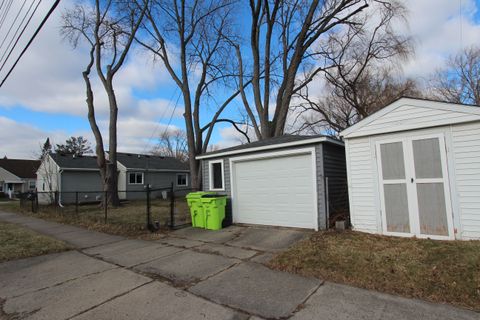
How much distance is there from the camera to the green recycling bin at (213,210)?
8820 millimetres

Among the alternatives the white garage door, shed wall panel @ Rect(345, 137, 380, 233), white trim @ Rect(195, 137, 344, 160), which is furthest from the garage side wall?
shed wall panel @ Rect(345, 137, 380, 233)

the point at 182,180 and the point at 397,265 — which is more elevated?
the point at 182,180

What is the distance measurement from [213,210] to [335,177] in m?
3.84

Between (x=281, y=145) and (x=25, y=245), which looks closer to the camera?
(x=25, y=245)

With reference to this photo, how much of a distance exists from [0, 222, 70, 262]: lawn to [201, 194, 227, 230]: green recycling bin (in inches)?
149

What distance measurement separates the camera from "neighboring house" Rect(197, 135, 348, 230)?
7816mm

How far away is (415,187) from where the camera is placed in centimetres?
635

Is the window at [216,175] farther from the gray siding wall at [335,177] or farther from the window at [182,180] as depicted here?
the window at [182,180]

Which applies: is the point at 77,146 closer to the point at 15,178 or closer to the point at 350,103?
the point at 15,178

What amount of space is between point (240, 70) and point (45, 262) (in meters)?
16.7

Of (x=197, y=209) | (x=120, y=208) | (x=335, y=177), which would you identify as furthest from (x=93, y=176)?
(x=335, y=177)

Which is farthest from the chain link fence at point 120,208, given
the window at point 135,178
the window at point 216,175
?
the window at point 216,175

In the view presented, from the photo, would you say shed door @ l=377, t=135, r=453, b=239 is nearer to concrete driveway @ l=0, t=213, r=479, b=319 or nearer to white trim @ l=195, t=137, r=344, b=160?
white trim @ l=195, t=137, r=344, b=160

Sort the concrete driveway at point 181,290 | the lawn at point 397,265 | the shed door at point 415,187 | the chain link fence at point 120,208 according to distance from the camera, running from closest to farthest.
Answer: the concrete driveway at point 181,290
the lawn at point 397,265
the shed door at point 415,187
the chain link fence at point 120,208
